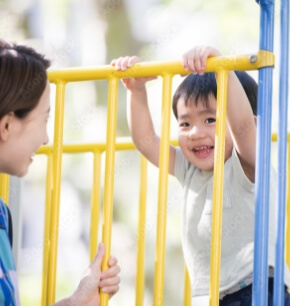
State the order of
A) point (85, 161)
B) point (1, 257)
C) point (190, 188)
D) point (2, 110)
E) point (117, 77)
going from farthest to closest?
point (85, 161) → point (190, 188) → point (117, 77) → point (1, 257) → point (2, 110)

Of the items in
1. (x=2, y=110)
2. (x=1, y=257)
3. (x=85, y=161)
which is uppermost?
(x=85, y=161)

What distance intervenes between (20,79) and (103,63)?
665cm

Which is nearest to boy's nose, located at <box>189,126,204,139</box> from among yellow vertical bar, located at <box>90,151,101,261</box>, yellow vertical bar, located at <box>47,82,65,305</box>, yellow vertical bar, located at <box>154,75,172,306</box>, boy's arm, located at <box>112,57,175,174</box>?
boy's arm, located at <box>112,57,175,174</box>

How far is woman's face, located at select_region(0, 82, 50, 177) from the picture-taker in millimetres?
2047

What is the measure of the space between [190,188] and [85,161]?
5956mm

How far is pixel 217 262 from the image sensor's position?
85.4 inches

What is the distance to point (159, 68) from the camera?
2.29 metres

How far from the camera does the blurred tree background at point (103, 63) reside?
27.2ft

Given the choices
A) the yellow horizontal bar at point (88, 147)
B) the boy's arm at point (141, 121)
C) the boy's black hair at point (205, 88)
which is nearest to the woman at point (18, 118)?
the boy's arm at point (141, 121)

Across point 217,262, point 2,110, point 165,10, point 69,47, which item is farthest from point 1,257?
point 69,47

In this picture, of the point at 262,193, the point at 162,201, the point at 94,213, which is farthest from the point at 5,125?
the point at 94,213

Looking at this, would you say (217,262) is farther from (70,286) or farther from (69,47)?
(69,47)

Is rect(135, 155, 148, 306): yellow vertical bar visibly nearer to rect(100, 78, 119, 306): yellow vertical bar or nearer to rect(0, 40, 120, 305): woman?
rect(100, 78, 119, 306): yellow vertical bar

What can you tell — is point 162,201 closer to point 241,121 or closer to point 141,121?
point 241,121
